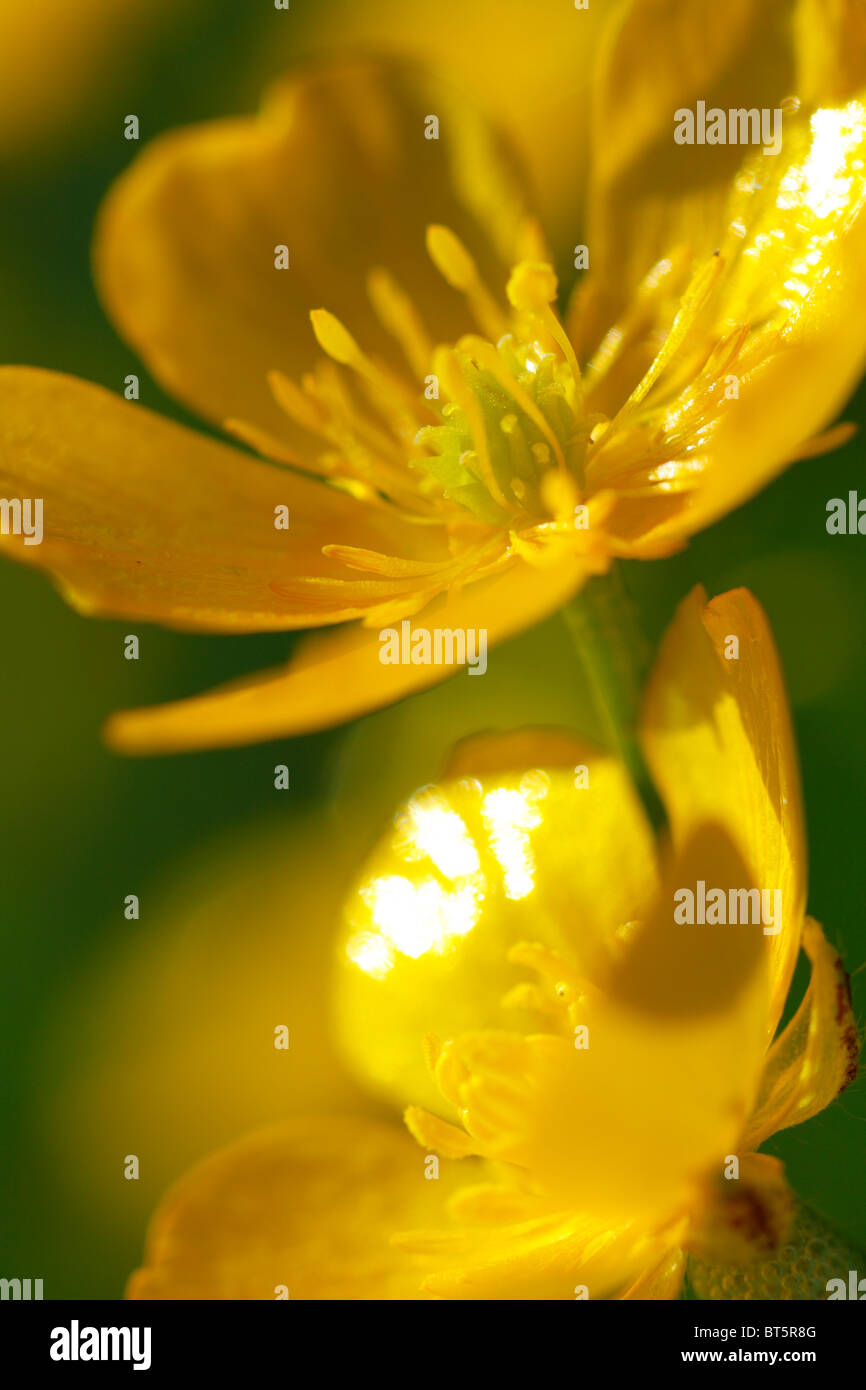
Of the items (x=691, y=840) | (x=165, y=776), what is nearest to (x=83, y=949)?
(x=165, y=776)

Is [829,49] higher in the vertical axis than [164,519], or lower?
higher

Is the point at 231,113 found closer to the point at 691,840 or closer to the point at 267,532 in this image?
the point at 267,532

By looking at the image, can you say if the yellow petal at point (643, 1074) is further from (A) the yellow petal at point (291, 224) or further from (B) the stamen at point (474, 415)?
(A) the yellow petal at point (291, 224)

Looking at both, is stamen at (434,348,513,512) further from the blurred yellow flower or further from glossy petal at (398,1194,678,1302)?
the blurred yellow flower

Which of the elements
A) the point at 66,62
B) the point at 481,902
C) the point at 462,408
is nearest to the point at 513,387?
the point at 462,408

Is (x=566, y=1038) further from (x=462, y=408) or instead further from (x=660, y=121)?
(x=660, y=121)

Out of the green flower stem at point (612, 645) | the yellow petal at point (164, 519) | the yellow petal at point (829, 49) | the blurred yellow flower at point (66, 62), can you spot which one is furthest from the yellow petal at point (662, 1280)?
the blurred yellow flower at point (66, 62)

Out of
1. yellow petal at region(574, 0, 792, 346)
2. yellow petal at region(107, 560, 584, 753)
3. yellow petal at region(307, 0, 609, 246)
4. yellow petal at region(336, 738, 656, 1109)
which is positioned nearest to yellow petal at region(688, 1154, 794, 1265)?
yellow petal at region(336, 738, 656, 1109)
